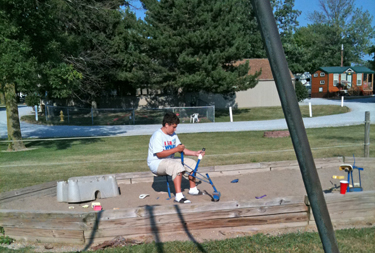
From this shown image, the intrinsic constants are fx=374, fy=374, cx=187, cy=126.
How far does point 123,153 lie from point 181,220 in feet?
28.2

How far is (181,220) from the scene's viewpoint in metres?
4.87

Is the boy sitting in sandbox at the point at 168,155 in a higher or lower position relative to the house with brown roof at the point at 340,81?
lower

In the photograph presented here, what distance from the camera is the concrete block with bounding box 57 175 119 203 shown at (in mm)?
6617

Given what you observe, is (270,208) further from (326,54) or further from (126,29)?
(326,54)

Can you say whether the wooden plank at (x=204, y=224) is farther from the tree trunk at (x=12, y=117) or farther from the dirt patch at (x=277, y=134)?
the dirt patch at (x=277, y=134)

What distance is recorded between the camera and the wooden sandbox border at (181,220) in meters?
4.78

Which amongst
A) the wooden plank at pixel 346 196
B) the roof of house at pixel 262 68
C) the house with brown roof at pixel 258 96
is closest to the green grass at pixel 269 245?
the wooden plank at pixel 346 196

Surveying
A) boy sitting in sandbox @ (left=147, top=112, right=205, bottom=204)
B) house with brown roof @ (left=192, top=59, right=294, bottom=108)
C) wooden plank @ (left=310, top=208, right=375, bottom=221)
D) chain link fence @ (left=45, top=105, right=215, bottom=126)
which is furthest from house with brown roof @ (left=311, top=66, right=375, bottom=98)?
wooden plank @ (left=310, top=208, right=375, bottom=221)

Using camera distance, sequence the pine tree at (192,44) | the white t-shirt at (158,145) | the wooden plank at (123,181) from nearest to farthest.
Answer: the white t-shirt at (158,145)
the wooden plank at (123,181)
the pine tree at (192,44)

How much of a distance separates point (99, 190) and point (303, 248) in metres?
3.92

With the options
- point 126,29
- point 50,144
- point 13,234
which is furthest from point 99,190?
point 126,29

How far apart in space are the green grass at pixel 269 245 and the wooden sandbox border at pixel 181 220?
282mm

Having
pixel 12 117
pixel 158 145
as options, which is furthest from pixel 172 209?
pixel 12 117

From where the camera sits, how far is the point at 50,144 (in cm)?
1588
